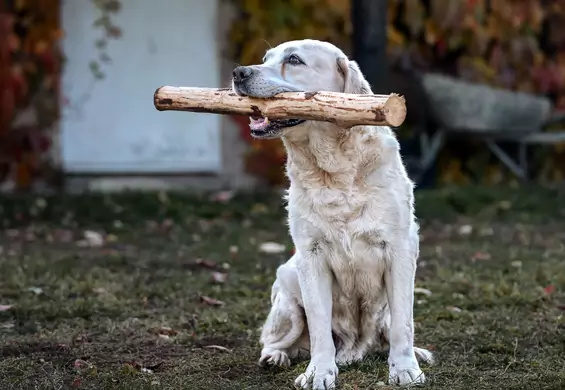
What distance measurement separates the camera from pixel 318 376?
3764 millimetres

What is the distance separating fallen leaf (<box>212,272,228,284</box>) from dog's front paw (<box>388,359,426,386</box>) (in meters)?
2.37

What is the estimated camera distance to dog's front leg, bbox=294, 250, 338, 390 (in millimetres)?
3834

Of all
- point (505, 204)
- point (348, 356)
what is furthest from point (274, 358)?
point (505, 204)

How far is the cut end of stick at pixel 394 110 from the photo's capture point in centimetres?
361

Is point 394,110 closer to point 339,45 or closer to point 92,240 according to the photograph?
point 92,240

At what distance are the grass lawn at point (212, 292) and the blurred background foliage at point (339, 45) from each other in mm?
1560

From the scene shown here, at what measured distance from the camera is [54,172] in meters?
10.6

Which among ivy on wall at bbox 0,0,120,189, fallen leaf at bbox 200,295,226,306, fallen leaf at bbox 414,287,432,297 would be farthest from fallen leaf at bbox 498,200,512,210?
ivy on wall at bbox 0,0,120,189

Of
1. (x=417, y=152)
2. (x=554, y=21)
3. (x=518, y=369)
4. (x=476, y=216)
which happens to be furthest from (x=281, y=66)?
(x=554, y=21)

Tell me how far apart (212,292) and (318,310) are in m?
1.92

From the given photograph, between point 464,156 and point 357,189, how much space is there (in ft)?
24.7

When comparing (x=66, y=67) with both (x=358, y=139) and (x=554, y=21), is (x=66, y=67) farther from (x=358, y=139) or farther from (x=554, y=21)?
(x=358, y=139)

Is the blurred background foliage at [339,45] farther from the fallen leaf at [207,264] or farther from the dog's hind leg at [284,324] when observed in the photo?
the dog's hind leg at [284,324]

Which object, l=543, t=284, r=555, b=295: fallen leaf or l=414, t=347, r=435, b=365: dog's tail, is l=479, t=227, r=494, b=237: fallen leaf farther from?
l=414, t=347, r=435, b=365: dog's tail
